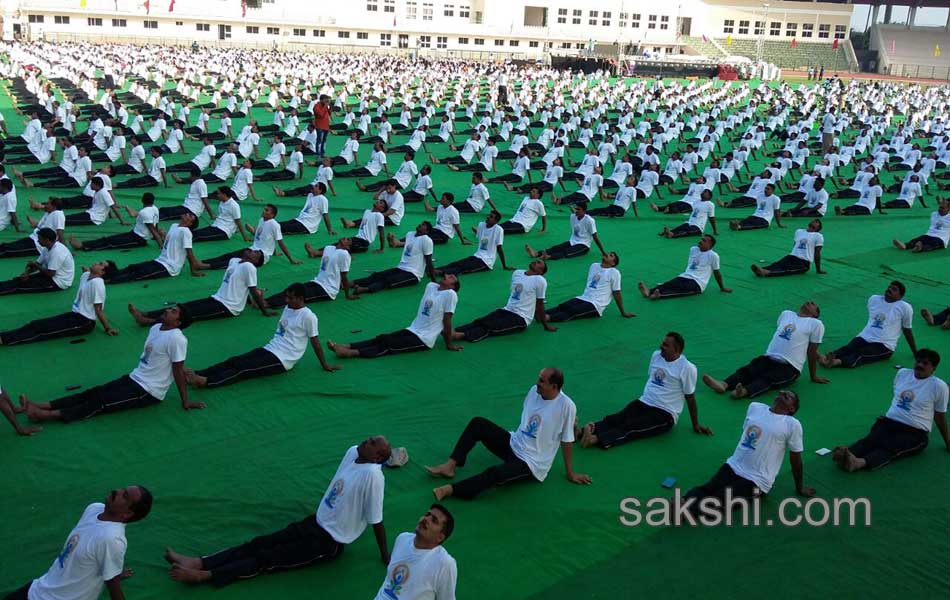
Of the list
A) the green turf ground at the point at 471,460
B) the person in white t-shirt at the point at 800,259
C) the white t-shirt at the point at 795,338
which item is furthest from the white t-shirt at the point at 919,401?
the person in white t-shirt at the point at 800,259

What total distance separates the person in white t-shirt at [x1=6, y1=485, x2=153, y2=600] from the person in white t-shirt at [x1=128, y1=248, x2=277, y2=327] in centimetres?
469

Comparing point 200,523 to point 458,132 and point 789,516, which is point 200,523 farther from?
point 458,132

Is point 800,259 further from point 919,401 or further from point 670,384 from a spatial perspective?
point 670,384

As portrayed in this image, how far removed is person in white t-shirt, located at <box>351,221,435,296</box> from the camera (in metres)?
9.94

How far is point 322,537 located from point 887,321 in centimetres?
621

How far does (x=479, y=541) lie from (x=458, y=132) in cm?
2083

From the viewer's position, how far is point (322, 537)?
467 cm

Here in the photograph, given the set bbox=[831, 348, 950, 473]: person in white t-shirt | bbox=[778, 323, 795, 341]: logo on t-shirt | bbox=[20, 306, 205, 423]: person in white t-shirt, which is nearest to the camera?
bbox=[831, 348, 950, 473]: person in white t-shirt

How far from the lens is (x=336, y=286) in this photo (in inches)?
374

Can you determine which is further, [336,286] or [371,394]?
[336,286]

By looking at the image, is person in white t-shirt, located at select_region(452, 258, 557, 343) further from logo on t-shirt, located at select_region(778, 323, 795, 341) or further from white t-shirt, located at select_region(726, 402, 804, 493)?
white t-shirt, located at select_region(726, 402, 804, 493)

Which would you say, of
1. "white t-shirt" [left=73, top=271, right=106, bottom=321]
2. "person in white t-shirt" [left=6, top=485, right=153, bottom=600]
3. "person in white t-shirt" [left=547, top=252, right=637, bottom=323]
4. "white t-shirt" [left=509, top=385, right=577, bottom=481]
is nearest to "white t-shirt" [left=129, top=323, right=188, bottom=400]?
"white t-shirt" [left=73, top=271, right=106, bottom=321]

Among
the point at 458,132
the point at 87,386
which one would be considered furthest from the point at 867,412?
the point at 458,132

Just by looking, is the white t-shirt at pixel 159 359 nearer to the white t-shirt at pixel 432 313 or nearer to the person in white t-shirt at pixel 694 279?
the white t-shirt at pixel 432 313
